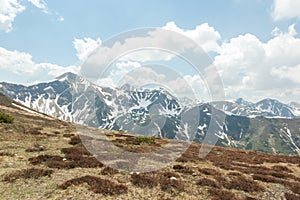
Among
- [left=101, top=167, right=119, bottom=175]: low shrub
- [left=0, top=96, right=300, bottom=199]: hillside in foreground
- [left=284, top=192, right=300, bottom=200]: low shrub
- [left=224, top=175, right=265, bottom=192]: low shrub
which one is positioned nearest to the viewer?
[left=0, top=96, right=300, bottom=199]: hillside in foreground

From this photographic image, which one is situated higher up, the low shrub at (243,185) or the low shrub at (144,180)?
the low shrub at (243,185)

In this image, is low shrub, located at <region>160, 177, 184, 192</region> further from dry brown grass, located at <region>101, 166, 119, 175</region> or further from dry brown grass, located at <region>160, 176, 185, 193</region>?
dry brown grass, located at <region>101, 166, 119, 175</region>

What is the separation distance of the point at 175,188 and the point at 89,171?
241 inches

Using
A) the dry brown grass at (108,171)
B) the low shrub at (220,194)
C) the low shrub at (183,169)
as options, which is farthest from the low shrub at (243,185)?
the dry brown grass at (108,171)

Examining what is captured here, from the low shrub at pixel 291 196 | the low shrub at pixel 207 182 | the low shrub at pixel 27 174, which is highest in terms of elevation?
the low shrub at pixel 291 196

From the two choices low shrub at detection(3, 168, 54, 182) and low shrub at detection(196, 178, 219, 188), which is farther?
low shrub at detection(196, 178, 219, 188)

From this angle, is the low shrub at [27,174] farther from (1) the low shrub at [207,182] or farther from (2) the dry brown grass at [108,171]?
(1) the low shrub at [207,182]

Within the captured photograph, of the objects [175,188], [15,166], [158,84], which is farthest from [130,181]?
[158,84]

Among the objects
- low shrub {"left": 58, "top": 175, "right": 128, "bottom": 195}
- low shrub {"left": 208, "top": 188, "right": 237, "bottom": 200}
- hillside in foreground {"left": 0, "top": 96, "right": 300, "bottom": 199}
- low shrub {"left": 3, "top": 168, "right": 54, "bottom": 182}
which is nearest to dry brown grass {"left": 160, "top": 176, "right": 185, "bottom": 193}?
hillside in foreground {"left": 0, "top": 96, "right": 300, "bottom": 199}

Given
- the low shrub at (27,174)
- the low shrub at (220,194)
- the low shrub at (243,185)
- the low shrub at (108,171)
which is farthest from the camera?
the low shrub at (108,171)

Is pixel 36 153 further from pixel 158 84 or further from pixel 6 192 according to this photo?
pixel 158 84

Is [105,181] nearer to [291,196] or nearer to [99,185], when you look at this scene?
[99,185]

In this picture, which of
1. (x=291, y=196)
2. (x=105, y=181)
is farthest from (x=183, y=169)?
(x=291, y=196)

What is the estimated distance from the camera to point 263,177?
20109mm
